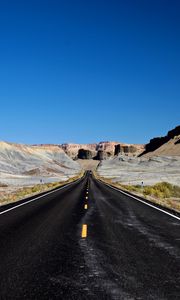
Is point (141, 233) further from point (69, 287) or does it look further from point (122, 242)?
point (69, 287)

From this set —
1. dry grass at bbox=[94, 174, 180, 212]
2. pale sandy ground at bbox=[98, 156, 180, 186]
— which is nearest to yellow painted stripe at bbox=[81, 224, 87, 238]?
dry grass at bbox=[94, 174, 180, 212]

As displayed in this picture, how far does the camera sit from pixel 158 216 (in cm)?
1371

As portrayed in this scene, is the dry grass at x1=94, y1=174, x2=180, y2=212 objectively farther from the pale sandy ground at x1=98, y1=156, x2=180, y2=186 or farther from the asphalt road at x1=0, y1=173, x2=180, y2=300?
the pale sandy ground at x1=98, y1=156, x2=180, y2=186

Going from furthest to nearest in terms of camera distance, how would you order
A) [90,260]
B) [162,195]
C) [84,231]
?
1. [162,195]
2. [84,231]
3. [90,260]

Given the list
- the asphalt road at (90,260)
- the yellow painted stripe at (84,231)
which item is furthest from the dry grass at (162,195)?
the asphalt road at (90,260)

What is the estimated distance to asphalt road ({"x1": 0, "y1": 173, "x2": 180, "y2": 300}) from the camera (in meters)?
4.97

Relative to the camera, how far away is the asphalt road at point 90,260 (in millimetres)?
4969

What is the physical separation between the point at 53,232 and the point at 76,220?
268cm

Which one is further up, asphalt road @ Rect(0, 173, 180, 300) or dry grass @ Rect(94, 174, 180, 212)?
dry grass @ Rect(94, 174, 180, 212)

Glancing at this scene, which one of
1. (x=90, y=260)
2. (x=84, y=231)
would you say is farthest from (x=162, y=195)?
(x=90, y=260)

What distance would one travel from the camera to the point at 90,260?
6766 mm

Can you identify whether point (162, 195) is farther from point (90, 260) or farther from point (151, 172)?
point (151, 172)

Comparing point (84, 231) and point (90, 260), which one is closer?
point (90, 260)

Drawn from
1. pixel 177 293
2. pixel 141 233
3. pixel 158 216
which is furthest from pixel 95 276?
pixel 158 216
